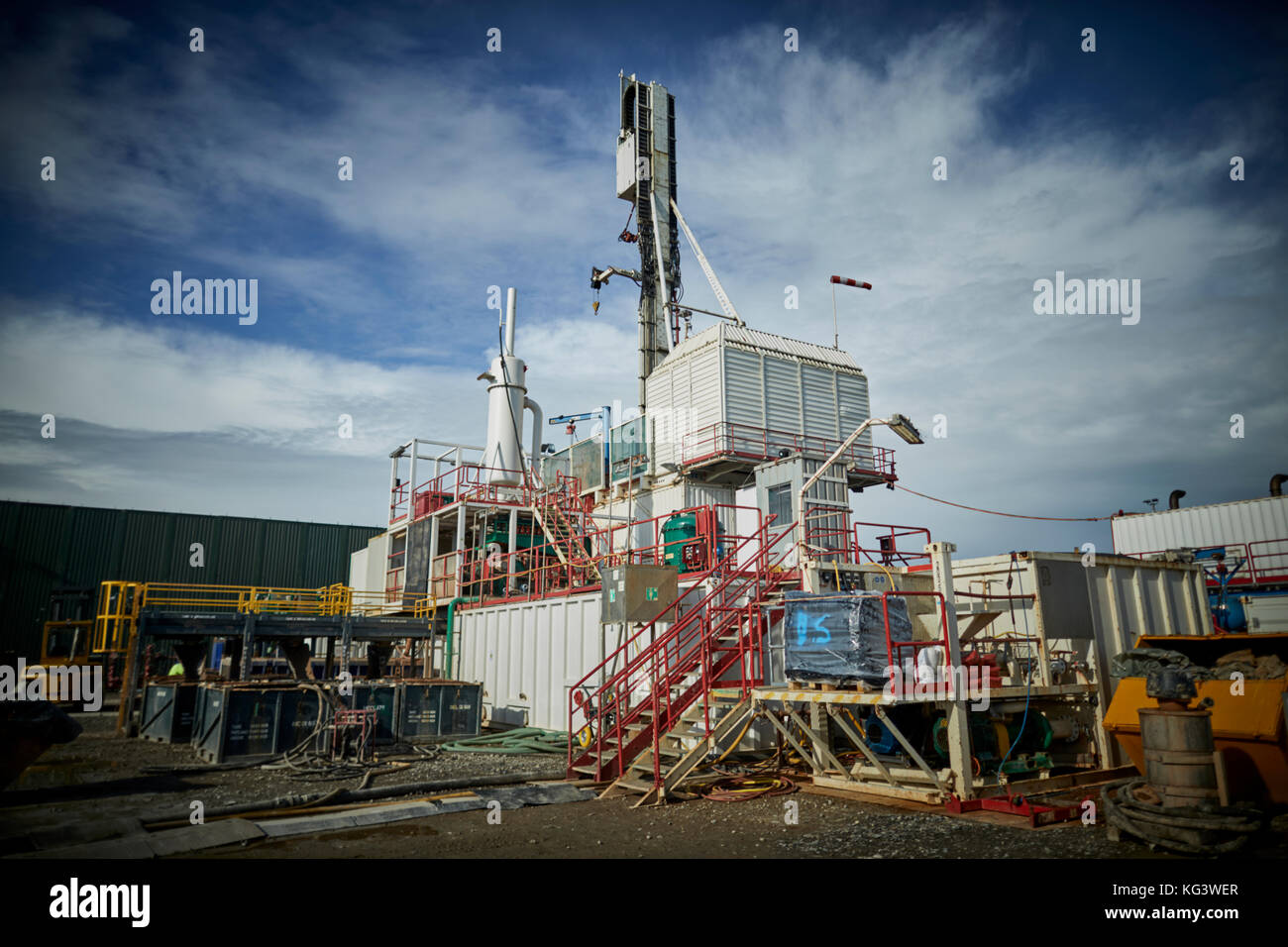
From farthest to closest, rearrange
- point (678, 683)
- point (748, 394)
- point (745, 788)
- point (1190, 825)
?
point (748, 394) → point (678, 683) → point (745, 788) → point (1190, 825)

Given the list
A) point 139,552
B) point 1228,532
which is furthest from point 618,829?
point 139,552

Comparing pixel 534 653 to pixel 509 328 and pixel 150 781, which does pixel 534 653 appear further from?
pixel 509 328

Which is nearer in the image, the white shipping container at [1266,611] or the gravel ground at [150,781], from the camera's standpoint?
the gravel ground at [150,781]

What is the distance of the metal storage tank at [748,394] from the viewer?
25.9 meters

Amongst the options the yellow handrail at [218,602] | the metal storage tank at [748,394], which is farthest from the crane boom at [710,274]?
the yellow handrail at [218,602]

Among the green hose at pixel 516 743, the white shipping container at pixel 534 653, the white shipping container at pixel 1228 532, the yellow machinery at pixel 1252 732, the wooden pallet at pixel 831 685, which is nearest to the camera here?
the yellow machinery at pixel 1252 732

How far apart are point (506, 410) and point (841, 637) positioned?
66.2ft

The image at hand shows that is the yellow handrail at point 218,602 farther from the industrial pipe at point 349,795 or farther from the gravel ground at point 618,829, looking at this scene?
the industrial pipe at point 349,795

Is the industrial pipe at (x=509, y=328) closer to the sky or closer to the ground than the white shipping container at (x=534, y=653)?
closer to the sky

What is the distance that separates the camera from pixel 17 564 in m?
34.9

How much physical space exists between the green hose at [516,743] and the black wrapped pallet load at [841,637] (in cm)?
674

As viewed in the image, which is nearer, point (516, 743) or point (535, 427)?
point (516, 743)

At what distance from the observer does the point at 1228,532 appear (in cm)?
2944

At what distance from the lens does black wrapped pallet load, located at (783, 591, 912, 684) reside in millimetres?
9289
